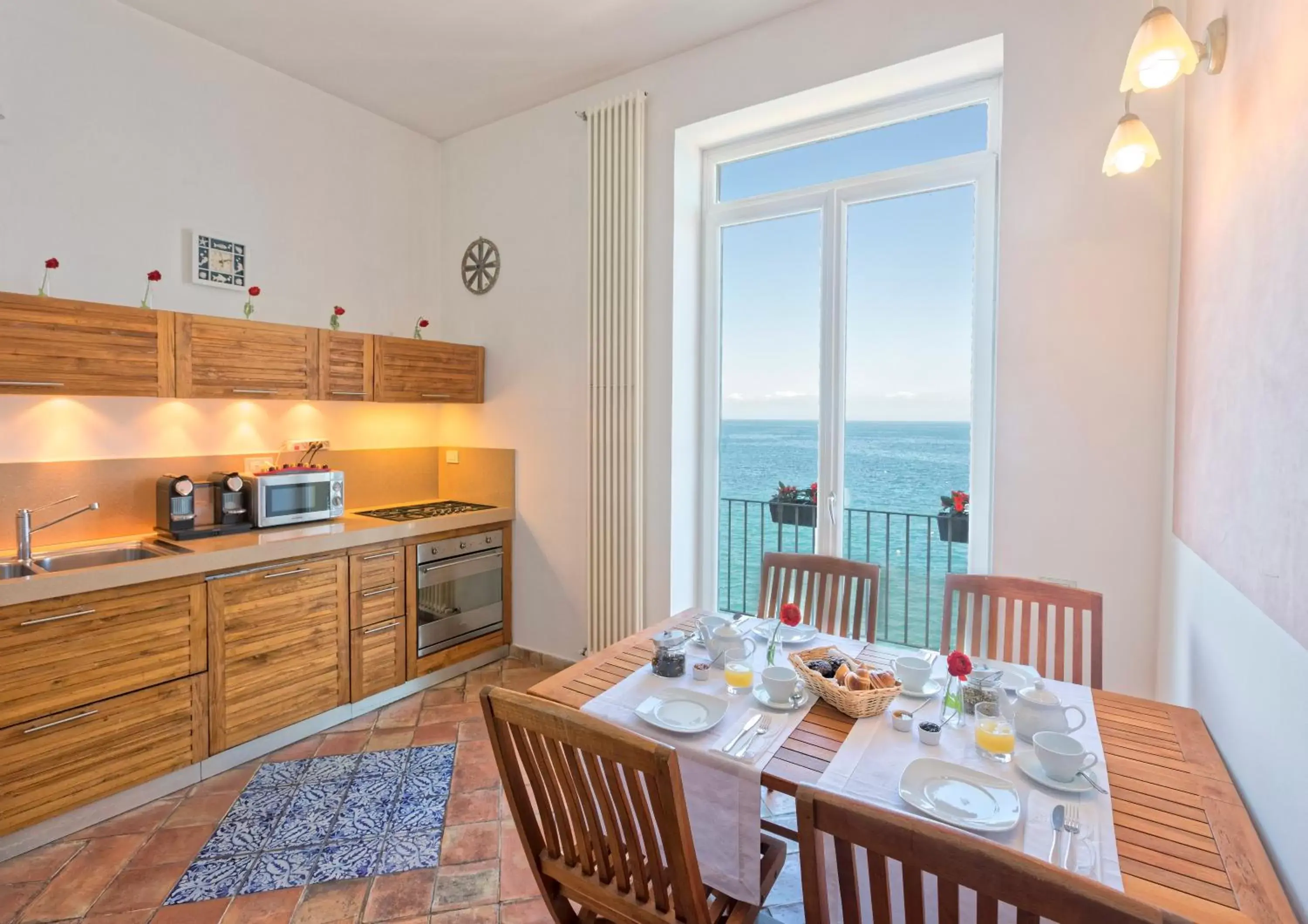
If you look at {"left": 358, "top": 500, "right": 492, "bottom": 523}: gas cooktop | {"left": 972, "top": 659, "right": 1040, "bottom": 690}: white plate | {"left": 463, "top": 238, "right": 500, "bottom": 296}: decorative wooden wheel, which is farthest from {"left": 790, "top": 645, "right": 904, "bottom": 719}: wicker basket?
{"left": 463, "top": 238, "right": 500, "bottom": 296}: decorative wooden wheel

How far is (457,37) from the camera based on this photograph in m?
3.13

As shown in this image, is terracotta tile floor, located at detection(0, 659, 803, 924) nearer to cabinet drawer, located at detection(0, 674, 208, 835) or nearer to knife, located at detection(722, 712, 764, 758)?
cabinet drawer, located at detection(0, 674, 208, 835)

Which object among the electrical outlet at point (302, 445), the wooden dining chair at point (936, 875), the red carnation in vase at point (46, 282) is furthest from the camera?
the electrical outlet at point (302, 445)

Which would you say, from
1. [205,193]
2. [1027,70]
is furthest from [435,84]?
[1027,70]

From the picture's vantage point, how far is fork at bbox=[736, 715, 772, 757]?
142 centimetres

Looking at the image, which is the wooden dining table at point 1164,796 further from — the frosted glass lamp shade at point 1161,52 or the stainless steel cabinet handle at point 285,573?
the stainless steel cabinet handle at point 285,573

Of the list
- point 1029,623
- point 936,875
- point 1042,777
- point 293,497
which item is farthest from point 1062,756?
point 293,497

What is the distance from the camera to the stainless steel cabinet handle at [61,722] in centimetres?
217

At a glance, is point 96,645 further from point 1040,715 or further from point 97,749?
point 1040,715

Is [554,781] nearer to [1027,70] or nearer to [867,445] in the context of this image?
[867,445]

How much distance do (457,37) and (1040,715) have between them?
3.71 m

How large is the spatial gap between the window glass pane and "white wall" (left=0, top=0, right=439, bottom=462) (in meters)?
2.26

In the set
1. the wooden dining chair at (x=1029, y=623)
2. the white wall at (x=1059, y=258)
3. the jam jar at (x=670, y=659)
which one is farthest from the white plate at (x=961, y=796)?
the white wall at (x=1059, y=258)

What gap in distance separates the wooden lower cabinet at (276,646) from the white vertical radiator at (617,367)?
1.35 metres
